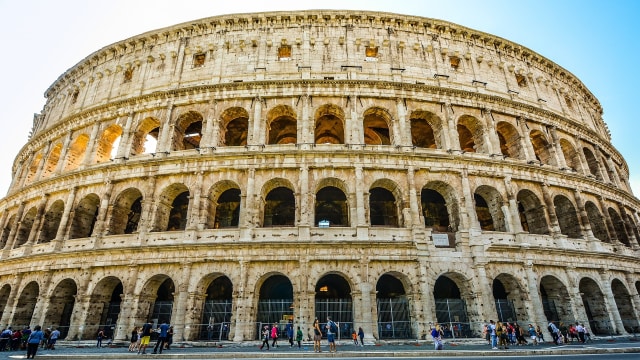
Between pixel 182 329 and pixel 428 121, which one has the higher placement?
pixel 428 121

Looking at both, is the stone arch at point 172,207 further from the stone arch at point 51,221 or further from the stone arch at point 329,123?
the stone arch at point 329,123

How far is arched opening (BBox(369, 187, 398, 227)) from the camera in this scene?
62.8 ft

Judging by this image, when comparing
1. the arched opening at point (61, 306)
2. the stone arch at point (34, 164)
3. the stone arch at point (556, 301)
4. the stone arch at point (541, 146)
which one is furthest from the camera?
the stone arch at point (34, 164)

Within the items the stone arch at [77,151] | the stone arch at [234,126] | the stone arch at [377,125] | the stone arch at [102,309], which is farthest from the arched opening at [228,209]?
the stone arch at [77,151]

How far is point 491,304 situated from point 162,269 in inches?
620

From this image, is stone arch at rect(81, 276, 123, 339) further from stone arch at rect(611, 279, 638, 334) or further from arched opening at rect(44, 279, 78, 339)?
stone arch at rect(611, 279, 638, 334)

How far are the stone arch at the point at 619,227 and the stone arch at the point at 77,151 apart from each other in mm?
35551

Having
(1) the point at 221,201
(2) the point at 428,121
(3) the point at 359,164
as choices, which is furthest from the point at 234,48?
(2) the point at 428,121

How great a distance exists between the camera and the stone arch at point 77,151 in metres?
21.3

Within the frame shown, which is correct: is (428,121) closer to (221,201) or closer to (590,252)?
(590,252)

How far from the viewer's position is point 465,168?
58.2ft

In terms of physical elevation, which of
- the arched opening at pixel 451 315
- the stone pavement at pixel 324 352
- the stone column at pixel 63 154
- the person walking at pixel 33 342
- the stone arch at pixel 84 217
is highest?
the stone column at pixel 63 154

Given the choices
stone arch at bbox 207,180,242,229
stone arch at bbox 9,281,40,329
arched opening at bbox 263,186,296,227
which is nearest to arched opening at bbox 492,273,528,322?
arched opening at bbox 263,186,296,227

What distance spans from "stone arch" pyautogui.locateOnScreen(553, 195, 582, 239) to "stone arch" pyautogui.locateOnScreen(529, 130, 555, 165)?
8.21ft
